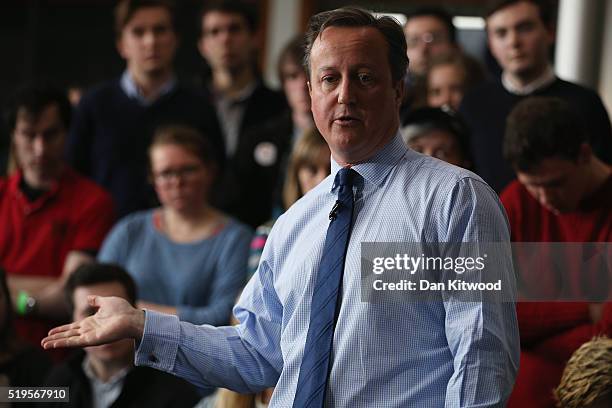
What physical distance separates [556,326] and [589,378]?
35 cm

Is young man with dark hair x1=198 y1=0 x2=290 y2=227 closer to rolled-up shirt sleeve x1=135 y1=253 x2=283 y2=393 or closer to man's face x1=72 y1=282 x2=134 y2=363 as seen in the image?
man's face x1=72 y1=282 x2=134 y2=363

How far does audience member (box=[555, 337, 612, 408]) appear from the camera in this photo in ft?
8.61

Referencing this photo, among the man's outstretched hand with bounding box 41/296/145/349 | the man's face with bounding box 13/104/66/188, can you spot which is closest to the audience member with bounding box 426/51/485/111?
the man's face with bounding box 13/104/66/188

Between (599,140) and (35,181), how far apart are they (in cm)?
222

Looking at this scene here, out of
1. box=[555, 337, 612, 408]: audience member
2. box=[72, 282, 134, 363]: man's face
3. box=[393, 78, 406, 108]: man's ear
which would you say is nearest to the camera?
box=[393, 78, 406, 108]: man's ear

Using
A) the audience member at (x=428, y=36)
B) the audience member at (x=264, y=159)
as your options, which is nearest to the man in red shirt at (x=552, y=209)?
the audience member at (x=264, y=159)

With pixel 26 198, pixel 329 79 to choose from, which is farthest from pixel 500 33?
pixel 329 79

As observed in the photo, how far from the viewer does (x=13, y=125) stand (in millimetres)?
4598

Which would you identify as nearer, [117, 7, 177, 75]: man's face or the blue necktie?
the blue necktie

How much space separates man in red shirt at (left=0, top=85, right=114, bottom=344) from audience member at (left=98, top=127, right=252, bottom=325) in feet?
0.68

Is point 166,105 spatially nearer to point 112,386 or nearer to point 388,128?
point 112,386

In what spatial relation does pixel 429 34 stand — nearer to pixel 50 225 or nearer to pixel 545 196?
pixel 50 225

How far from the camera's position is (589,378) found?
104 inches

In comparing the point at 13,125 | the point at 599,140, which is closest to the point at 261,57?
the point at 13,125
